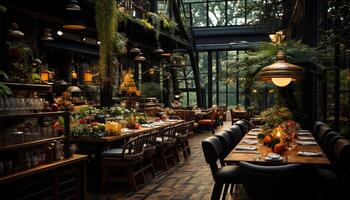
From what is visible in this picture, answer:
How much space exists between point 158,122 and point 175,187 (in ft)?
11.0

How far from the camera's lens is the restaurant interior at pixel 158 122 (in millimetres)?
3762

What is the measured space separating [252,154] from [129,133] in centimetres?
292

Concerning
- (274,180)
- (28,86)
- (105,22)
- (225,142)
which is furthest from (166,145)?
(274,180)

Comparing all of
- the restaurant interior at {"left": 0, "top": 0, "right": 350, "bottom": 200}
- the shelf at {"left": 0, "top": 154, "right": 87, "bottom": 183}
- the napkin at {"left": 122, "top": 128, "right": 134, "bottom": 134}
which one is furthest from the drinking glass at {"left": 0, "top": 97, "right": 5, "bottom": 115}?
the napkin at {"left": 122, "top": 128, "right": 134, "bottom": 134}

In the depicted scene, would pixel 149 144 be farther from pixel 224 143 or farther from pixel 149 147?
pixel 224 143

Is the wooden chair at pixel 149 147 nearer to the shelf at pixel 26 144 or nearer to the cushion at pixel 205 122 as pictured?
the shelf at pixel 26 144

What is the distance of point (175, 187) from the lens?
6180 mm

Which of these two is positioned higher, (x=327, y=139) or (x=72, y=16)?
(x=72, y=16)

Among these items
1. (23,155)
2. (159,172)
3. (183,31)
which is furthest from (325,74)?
(183,31)

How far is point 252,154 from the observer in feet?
14.9

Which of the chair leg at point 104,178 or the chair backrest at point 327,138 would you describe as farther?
the chair leg at point 104,178

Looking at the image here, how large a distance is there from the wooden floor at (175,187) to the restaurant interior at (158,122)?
0.06 feet

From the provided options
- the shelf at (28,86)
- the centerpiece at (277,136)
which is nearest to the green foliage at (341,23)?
the centerpiece at (277,136)

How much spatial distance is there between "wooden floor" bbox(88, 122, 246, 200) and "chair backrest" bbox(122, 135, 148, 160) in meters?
0.50
